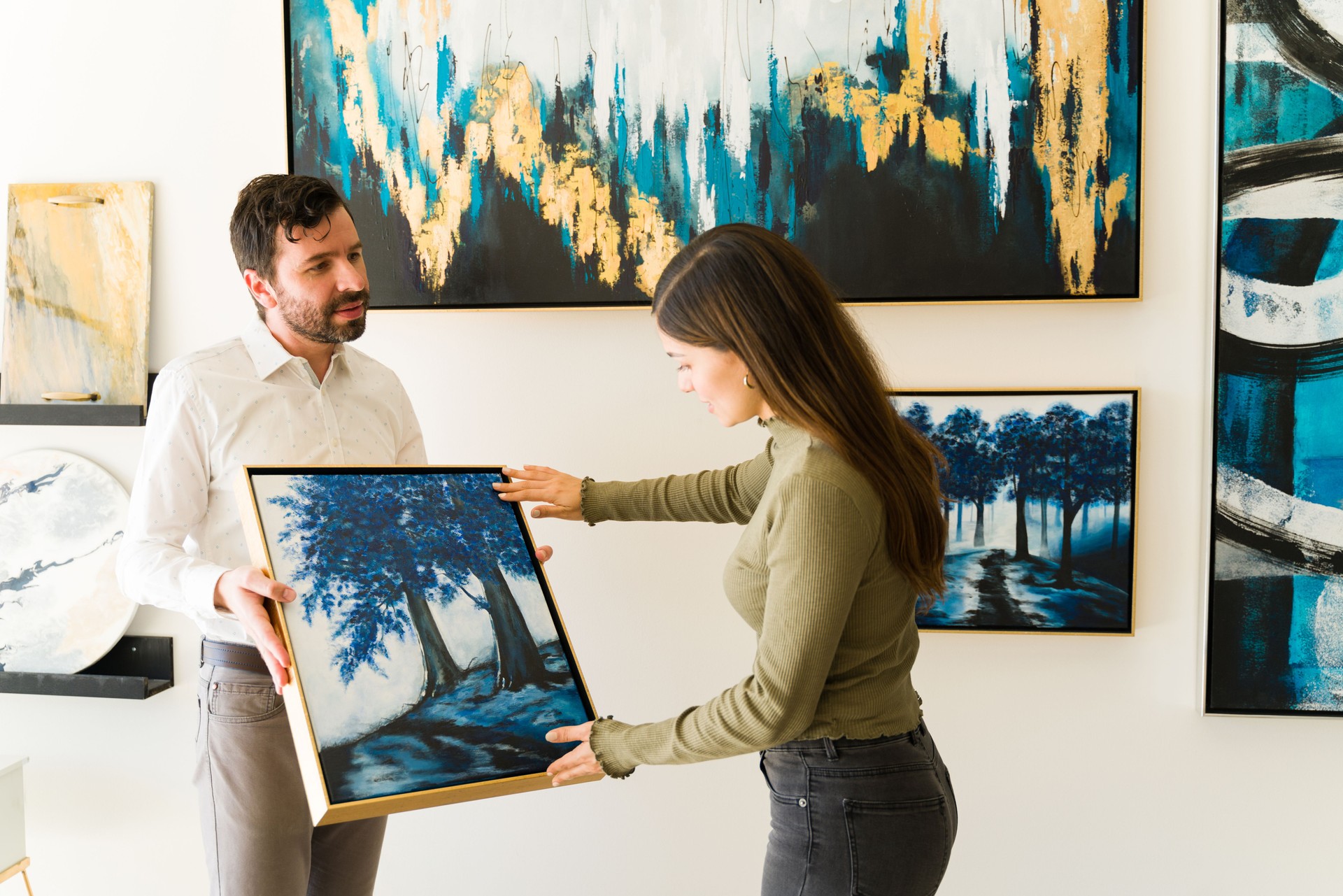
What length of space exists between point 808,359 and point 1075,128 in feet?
3.51

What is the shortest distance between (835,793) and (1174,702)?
3.75ft

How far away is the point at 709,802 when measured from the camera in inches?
83.5

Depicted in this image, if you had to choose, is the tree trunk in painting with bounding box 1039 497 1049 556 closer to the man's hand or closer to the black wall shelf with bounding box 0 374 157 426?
the man's hand

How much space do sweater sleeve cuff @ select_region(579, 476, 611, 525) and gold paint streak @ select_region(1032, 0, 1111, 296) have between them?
1073mm

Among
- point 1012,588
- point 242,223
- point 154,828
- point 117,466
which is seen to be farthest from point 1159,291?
point 154,828

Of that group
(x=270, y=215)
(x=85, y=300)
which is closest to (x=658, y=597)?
(x=270, y=215)

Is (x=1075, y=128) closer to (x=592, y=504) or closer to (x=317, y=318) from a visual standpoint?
(x=592, y=504)

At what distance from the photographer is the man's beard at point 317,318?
5.21ft

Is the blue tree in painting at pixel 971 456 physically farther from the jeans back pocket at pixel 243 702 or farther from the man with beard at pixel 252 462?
the jeans back pocket at pixel 243 702

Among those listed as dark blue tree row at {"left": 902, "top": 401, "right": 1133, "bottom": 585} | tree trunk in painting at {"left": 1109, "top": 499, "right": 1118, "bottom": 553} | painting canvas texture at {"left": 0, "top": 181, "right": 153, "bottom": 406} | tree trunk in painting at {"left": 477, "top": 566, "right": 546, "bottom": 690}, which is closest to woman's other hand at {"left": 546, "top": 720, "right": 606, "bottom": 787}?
tree trunk in painting at {"left": 477, "top": 566, "right": 546, "bottom": 690}

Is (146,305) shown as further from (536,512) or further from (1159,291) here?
(1159,291)

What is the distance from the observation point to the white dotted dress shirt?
4.79 ft

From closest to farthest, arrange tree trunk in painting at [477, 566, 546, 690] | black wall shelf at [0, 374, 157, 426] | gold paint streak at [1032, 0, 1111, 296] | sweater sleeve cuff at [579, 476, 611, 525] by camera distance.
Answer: tree trunk in painting at [477, 566, 546, 690], sweater sleeve cuff at [579, 476, 611, 525], gold paint streak at [1032, 0, 1111, 296], black wall shelf at [0, 374, 157, 426]

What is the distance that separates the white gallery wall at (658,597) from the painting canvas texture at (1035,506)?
60mm
